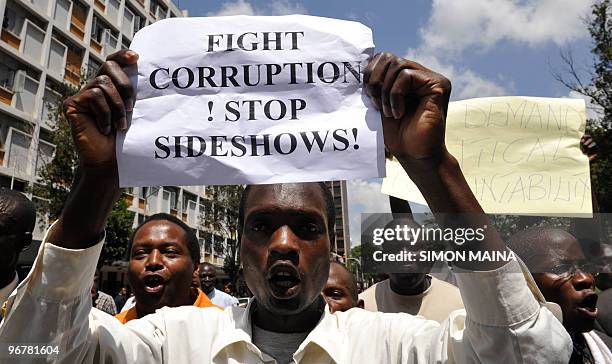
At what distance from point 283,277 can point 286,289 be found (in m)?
0.04

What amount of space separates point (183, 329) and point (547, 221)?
2169mm

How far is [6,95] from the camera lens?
19.9m

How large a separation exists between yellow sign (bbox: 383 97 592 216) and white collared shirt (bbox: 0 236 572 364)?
0.73m

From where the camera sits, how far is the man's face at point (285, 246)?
1.53 metres

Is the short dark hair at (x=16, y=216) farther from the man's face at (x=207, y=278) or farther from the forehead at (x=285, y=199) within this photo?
the man's face at (x=207, y=278)

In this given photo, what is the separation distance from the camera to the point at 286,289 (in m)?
1.51

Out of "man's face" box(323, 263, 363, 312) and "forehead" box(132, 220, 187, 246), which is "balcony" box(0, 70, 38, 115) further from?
"man's face" box(323, 263, 363, 312)

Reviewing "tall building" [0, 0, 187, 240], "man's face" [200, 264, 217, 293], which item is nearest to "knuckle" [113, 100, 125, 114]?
"man's face" [200, 264, 217, 293]

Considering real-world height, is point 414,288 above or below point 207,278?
below

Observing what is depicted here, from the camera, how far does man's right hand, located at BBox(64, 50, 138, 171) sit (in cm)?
142

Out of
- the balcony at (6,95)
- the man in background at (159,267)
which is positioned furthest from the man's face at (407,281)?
the balcony at (6,95)

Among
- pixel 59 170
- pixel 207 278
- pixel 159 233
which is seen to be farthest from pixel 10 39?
pixel 159 233

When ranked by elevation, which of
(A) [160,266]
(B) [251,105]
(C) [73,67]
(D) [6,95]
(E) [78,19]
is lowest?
(A) [160,266]

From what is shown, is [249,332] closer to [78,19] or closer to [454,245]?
[454,245]
